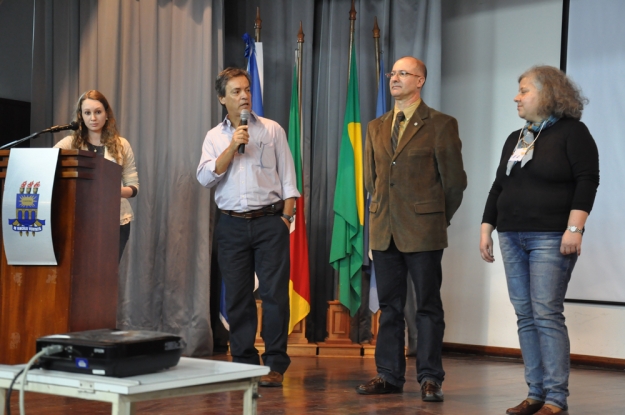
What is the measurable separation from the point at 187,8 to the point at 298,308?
2.08 meters

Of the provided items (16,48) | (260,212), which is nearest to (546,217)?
(260,212)

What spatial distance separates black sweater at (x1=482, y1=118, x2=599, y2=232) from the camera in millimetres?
2947

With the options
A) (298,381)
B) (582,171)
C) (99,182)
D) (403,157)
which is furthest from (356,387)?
(99,182)

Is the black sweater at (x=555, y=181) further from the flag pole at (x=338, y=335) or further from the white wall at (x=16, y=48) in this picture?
the white wall at (x=16, y=48)

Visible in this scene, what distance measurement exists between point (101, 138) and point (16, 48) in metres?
2.19

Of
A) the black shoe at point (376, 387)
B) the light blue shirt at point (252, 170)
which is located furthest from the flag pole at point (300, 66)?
the black shoe at point (376, 387)

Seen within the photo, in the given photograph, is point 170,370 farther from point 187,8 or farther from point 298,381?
point 187,8

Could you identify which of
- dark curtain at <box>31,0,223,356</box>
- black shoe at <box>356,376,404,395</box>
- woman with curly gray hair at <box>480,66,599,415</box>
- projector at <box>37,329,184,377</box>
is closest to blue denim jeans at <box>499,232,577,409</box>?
woman with curly gray hair at <box>480,66,599,415</box>

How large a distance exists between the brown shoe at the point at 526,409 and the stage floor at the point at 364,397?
0.34 feet

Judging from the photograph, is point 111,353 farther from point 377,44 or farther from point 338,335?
point 377,44

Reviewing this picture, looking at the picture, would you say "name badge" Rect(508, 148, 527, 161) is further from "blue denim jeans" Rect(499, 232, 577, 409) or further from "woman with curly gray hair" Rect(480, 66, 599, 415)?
"blue denim jeans" Rect(499, 232, 577, 409)

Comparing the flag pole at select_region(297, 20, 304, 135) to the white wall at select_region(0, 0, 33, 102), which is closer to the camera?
the flag pole at select_region(297, 20, 304, 135)

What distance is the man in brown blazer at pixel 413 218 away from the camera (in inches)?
134

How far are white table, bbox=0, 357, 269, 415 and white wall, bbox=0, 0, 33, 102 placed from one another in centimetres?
437
